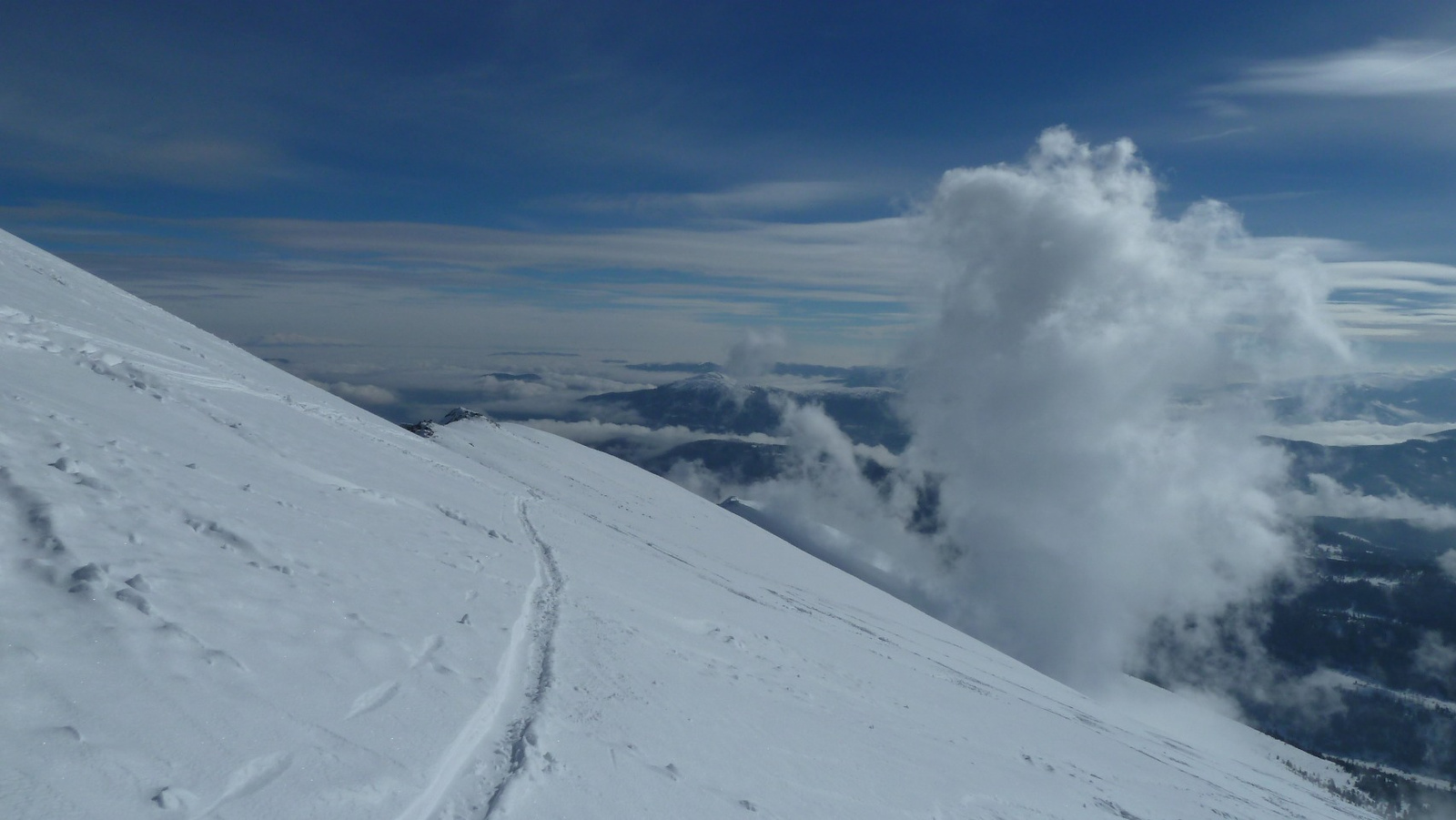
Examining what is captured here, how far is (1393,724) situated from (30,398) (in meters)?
269

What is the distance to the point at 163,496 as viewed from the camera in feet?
35.1

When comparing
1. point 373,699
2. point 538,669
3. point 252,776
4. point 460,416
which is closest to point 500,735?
point 373,699

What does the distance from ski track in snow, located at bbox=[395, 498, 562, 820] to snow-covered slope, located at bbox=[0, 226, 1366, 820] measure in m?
0.04

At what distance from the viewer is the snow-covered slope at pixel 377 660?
6.14 metres

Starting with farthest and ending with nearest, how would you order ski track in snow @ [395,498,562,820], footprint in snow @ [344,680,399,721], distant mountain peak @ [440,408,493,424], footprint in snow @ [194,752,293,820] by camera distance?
1. distant mountain peak @ [440,408,493,424]
2. footprint in snow @ [344,680,399,721]
3. ski track in snow @ [395,498,562,820]
4. footprint in snow @ [194,752,293,820]

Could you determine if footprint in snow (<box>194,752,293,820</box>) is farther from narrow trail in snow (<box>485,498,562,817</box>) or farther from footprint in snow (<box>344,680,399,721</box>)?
narrow trail in snow (<box>485,498,562,817</box>)

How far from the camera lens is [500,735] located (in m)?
8.21

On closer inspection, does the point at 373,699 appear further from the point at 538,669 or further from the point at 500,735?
the point at 538,669

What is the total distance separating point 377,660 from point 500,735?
75.0 inches

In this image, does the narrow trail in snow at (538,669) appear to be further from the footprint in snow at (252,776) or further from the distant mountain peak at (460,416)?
the distant mountain peak at (460,416)

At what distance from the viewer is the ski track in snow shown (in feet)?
22.1

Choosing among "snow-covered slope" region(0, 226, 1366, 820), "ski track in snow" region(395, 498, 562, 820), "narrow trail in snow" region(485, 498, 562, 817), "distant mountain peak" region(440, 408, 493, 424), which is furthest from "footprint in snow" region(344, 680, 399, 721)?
"distant mountain peak" region(440, 408, 493, 424)

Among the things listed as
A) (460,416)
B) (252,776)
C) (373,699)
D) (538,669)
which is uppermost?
(252,776)

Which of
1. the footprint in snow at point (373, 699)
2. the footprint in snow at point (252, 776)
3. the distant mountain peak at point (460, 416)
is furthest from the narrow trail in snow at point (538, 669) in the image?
the distant mountain peak at point (460, 416)
